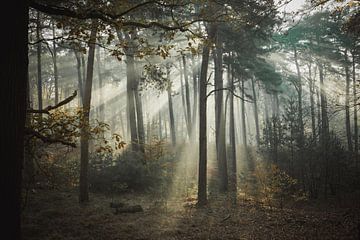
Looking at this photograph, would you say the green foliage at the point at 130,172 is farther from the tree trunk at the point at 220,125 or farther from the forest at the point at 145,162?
the tree trunk at the point at 220,125

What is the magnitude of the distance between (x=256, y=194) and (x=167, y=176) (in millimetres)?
5411

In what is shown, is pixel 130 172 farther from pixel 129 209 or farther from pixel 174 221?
pixel 174 221

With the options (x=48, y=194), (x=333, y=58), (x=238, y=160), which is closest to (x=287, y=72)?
(x=333, y=58)

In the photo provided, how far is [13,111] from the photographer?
3.47m

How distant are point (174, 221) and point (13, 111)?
853 cm

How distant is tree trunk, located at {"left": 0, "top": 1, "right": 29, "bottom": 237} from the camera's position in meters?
3.37

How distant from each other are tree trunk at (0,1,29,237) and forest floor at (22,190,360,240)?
552 centimetres

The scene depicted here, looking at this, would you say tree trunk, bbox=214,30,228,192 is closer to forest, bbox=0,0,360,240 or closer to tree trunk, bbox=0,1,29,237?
forest, bbox=0,0,360,240

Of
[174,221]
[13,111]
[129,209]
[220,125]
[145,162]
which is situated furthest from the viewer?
[220,125]

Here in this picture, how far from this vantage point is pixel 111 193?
595 inches

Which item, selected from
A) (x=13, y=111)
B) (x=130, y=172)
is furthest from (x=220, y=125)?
(x=13, y=111)

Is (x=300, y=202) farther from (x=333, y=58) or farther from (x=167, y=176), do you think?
(x=333, y=58)

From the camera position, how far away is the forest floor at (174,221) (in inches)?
349

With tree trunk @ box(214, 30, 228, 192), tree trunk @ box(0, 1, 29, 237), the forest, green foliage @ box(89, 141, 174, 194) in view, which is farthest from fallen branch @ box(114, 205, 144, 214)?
tree trunk @ box(0, 1, 29, 237)
